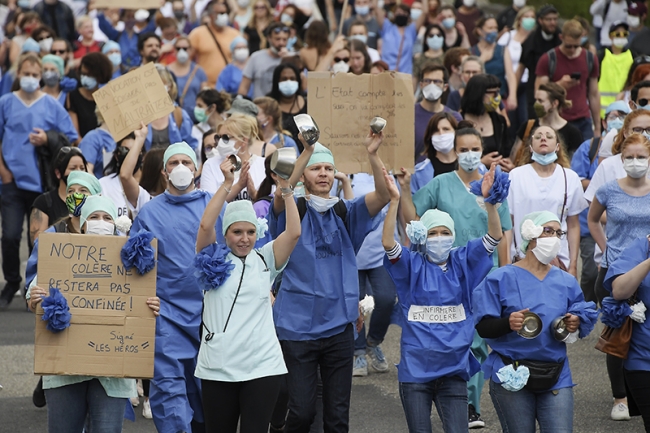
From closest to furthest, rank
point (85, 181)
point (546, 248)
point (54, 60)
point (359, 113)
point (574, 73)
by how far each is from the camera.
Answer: point (546, 248) → point (85, 181) → point (359, 113) → point (54, 60) → point (574, 73)

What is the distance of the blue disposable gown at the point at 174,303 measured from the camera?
23.2ft

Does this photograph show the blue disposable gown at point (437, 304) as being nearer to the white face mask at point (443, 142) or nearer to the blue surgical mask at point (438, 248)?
the blue surgical mask at point (438, 248)

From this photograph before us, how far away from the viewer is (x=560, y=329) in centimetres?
639

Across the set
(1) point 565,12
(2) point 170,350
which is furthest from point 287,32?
(1) point 565,12

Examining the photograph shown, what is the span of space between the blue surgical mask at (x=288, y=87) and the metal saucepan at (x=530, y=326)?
20.4 ft

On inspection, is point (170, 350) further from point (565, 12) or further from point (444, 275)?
point (565, 12)

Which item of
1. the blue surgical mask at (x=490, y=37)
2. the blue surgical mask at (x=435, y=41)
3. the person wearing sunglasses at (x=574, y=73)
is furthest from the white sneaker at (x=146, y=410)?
the blue surgical mask at (x=490, y=37)

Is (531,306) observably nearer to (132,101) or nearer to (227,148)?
(227,148)

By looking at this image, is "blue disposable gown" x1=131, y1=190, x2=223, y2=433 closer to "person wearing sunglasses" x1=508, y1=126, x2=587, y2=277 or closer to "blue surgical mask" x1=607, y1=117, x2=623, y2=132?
"person wearing sunglasses" x1=508, y1=126, x2=587, y2=277

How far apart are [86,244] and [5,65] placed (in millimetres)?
11460

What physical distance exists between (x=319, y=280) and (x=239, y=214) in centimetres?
73

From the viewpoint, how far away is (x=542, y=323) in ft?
21.0

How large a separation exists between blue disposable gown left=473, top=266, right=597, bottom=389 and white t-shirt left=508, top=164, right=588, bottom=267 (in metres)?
2.51

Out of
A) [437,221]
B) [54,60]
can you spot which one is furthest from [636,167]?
[54,60]
